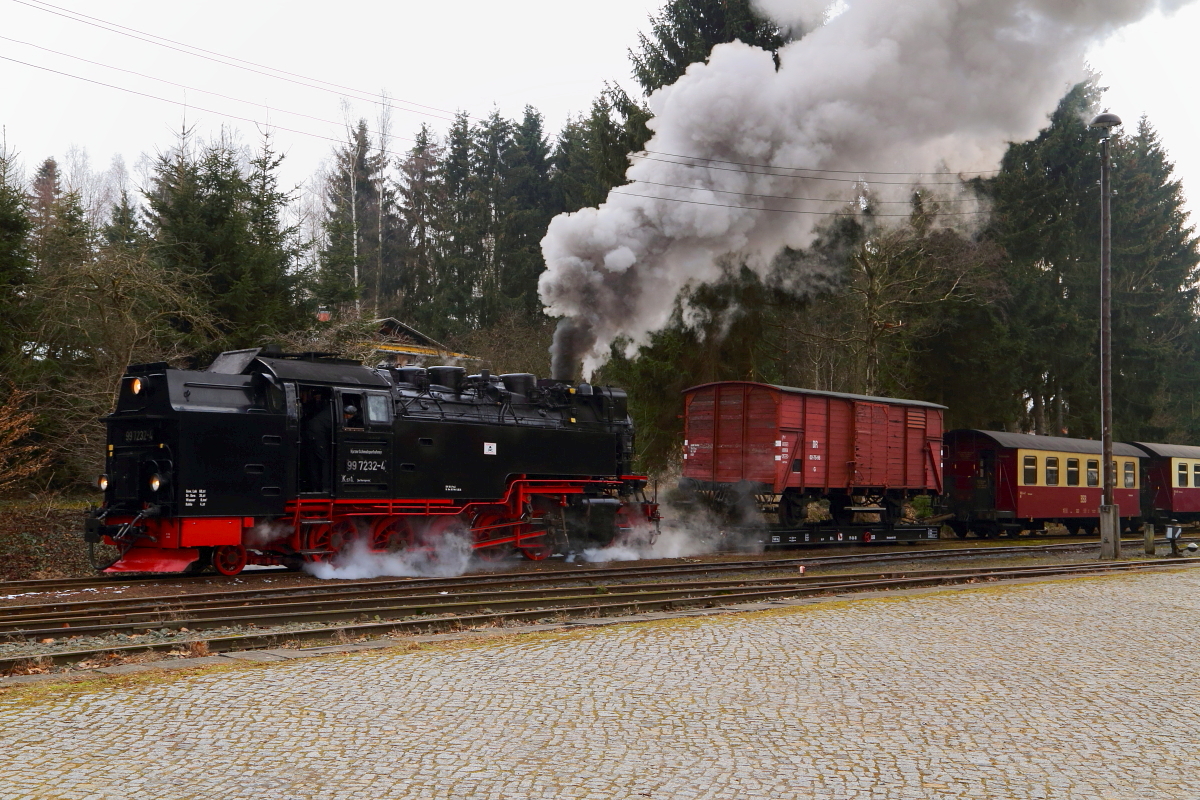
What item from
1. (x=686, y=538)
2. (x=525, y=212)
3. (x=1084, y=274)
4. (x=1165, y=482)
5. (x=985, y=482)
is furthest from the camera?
(x=525, y=212)

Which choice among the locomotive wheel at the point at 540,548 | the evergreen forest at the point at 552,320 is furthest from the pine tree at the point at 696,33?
the locomotive wheel at the point at 540,548

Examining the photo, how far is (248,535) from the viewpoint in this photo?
43.1 ft

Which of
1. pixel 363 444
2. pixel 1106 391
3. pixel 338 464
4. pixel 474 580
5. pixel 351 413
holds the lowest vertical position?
pixel 474 580

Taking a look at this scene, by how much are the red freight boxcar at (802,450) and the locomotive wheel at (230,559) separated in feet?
30.3

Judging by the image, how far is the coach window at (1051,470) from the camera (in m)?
24.7

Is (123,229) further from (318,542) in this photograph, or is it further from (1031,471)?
(1031,471)

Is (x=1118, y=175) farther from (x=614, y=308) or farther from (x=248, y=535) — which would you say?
(x=248, y=535)

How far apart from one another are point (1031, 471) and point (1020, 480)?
58 centimetres

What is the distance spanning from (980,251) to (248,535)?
24.9m

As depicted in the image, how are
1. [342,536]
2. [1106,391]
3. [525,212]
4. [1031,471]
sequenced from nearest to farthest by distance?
[342,536], [1106,391], [1031,471], [525,212]

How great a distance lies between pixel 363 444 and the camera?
13.9 m

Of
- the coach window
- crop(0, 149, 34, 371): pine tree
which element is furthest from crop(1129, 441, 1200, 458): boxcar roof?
crop(0, 149, 34, 371): pine tree

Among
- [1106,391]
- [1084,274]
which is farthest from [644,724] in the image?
[1084,274]

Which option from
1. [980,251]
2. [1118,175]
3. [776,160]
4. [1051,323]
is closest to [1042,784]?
[776,160]
